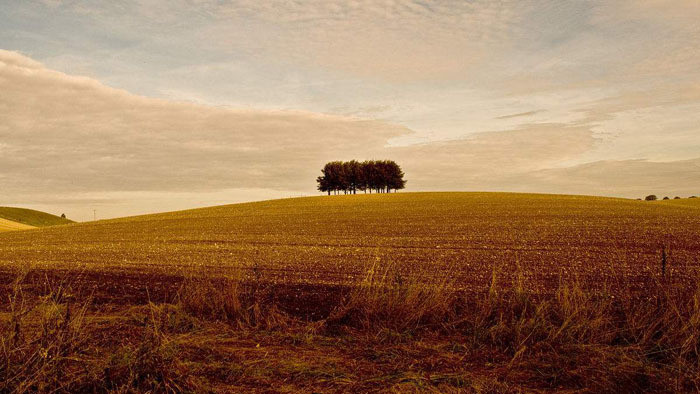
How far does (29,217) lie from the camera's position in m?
117

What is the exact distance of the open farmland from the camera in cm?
1728

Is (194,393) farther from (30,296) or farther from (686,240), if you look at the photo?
(686,240)

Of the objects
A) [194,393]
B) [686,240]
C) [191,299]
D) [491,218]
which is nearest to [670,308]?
[194,393]

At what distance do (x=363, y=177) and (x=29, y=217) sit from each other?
8005cm

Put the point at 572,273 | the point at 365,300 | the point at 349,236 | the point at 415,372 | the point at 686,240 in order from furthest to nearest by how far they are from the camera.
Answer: the point at 349,236
the point at 686,240
the point at 572,273
the point at 365,300
the point at 415,372

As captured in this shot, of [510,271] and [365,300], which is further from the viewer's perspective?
[510,271]

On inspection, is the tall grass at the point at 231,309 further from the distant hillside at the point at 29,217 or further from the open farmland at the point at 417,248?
the distant hillside at the point at 29,217

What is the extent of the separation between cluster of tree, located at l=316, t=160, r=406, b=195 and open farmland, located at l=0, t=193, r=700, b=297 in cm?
8021

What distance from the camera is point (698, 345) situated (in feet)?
24.8

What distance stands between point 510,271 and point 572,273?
199 centimetres

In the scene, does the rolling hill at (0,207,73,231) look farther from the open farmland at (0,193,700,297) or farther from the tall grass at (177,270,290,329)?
the tall grass at (177,270,290,329)

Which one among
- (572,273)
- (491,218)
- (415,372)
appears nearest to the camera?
(415,372)

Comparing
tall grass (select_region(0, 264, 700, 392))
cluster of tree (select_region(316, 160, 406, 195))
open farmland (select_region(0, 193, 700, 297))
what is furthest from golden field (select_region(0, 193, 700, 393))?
cluster of tree (select_region(316, 160, 406, 195))

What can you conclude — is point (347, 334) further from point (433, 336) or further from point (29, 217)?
point (29, 217)
